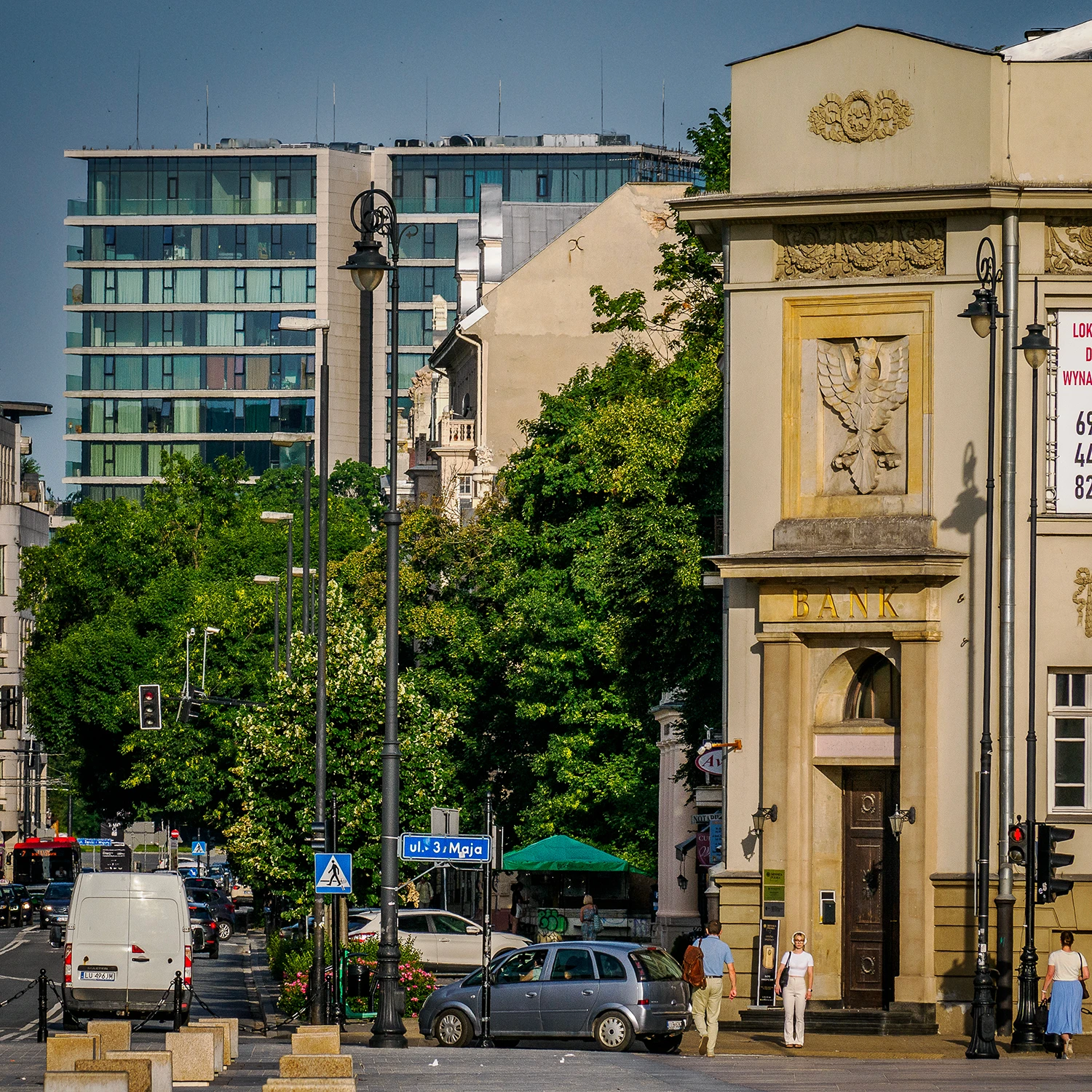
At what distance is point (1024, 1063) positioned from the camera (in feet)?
83.5

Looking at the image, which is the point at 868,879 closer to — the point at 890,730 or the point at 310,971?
the point at 890,730

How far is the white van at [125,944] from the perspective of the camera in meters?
31.5

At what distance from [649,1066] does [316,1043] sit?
453 centimetres

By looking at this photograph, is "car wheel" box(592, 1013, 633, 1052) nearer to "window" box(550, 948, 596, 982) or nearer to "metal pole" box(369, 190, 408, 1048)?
"window" box(550, 948, 596, 982)

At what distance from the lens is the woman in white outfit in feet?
91.4

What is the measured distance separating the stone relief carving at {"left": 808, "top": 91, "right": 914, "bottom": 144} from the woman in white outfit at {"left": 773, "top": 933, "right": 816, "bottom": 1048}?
35.9 feet

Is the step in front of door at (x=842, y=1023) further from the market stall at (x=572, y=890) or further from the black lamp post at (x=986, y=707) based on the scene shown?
the market stall at (x=572, y=890)

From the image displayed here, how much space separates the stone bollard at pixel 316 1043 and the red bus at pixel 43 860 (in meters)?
88.2

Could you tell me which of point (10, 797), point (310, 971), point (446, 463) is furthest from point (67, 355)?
point (310, 971)

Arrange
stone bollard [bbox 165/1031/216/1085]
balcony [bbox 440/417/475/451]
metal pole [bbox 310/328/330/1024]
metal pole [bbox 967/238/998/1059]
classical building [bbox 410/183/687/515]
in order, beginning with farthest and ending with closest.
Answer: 1. balcony [bbox 440/417/475/451]
2. classical building [bbox 410/183/687/515]
3. metal pole [bbox 310/328/330/1024]
4. metal pole [bbox 967/238/998/1059]
5. stone bollard [bbox 165/1031/216/1085]

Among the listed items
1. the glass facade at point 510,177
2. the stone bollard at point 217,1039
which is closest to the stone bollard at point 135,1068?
the stone bollard at point 217,1039

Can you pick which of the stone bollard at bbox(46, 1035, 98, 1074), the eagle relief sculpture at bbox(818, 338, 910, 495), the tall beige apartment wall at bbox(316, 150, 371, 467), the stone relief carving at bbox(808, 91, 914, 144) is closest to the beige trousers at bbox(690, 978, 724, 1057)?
the eagle relief sculpture at bbox(818, 338, 910, 495)

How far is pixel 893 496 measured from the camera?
30.4m

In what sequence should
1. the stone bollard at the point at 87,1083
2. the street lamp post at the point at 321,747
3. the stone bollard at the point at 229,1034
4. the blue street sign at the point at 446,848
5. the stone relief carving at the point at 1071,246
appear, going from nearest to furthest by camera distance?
the stone bollard at the point at 87,1083 → the stone bollard at the point at 229,1034 → the blue street sign at the point at 446,848 → the stone relief carving at the point at 1071,246 → the street lamp post at the point at 321,747
